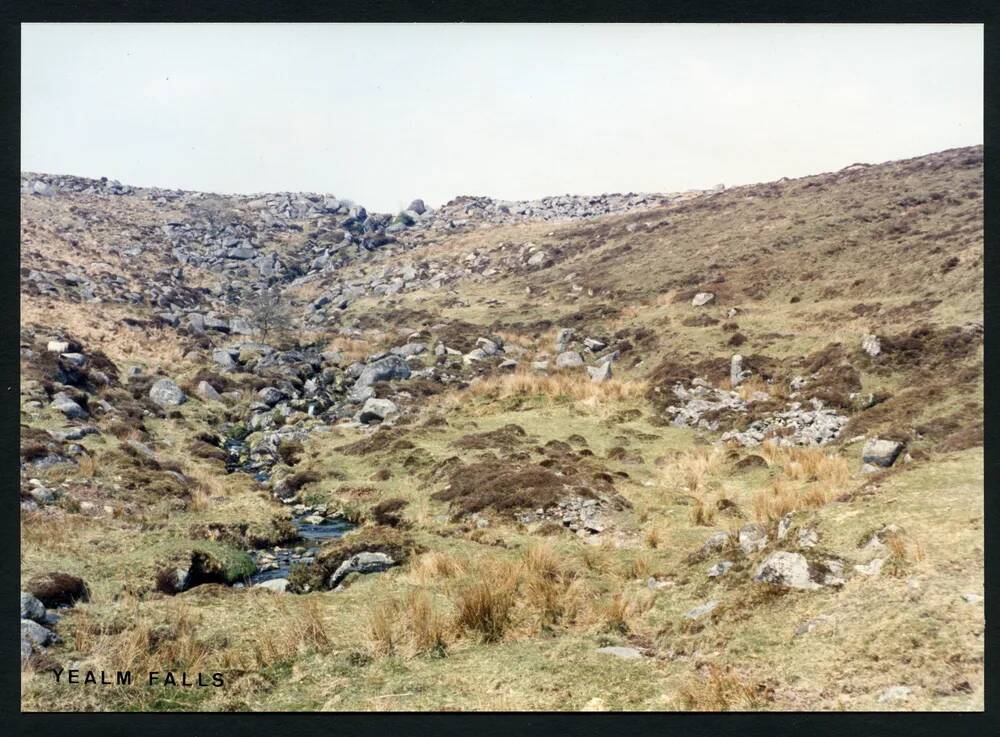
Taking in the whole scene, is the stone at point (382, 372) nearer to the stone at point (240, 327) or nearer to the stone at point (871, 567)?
the stone at point (240, 327)

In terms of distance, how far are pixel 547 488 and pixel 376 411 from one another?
11017mm

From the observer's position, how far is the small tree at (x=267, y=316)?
4109cm

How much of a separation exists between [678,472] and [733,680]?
29.7 ft

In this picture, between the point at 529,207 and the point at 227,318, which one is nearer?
the point at 227,318

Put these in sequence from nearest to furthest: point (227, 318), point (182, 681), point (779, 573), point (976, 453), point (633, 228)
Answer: point (182, 681) < point (779, 573) < point (976, 453) < point (227, 318) < point (633, 228)

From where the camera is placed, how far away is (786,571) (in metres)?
9.28

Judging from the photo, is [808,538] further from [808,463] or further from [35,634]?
[35,634]

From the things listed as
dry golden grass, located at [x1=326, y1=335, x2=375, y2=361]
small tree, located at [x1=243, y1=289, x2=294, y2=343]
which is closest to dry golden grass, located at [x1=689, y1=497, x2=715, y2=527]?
dry golden grass, located at [x1=326, y1=335, x2=375, y2=361]

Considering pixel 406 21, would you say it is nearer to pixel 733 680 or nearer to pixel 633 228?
pixel 733 680

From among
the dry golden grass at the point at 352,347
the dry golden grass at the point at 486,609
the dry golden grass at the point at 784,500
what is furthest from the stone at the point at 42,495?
the dry golden grass at the point at 352,347

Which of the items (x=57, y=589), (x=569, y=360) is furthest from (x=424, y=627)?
(x=569, y=360)

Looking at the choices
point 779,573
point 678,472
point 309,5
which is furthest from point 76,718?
point 678,472

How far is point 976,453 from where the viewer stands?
437 inches

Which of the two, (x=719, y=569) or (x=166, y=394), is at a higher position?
(x=166, y=394)
